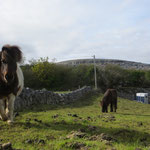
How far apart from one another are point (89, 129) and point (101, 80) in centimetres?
3049

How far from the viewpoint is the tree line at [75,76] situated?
31266 millimetres

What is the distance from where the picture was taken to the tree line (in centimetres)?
3127

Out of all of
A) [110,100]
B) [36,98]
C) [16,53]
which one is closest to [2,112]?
[16,53]

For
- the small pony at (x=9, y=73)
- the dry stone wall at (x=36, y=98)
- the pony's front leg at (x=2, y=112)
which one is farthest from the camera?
the dry stone wall at (x=36, y=98)

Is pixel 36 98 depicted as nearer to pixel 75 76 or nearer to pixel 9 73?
pixel 9 73

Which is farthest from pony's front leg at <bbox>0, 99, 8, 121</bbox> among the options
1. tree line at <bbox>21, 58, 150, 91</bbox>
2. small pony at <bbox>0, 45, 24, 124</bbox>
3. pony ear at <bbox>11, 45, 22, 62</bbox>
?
tree line at <bbox>21, 58, 150, 91</bbox>

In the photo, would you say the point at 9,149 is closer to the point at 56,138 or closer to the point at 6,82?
the point at 56,138

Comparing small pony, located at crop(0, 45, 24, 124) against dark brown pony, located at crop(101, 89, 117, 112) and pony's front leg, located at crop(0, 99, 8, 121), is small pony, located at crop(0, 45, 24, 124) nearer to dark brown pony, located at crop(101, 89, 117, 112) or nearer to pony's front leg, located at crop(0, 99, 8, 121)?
pony's front leg, located at crop(0, 99, 8, 121)

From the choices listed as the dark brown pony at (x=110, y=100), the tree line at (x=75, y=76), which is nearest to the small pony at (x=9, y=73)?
the dark brown pony at (x=110, y=100)

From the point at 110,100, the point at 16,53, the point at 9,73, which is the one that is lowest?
the point at 110,100

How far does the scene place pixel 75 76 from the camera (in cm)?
3459

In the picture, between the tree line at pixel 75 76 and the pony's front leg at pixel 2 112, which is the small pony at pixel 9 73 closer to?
the pony's front leg at pixel 2 112

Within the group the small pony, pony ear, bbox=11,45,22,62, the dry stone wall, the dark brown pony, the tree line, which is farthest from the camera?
the tree line

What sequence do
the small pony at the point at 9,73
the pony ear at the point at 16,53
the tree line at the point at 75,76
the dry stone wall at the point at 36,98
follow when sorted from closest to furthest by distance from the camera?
the small pony at the point at 9,73 < the pony ear at the point at 16,53 < the dry stone wall at the point at 36,98 < the tree line at the point at 75,76
